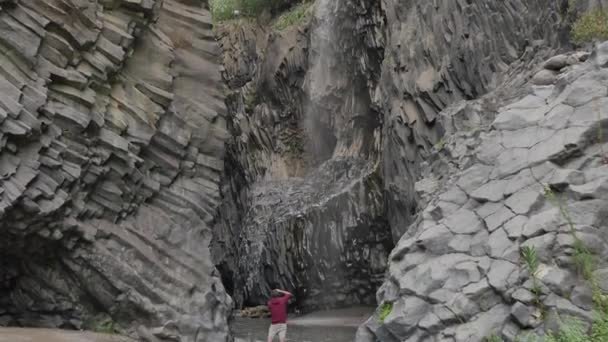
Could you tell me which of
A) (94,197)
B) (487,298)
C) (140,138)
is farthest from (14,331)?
(487,298)

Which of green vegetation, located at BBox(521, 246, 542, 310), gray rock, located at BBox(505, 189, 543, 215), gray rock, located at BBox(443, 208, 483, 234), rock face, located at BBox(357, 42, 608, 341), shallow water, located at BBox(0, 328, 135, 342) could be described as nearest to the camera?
green vegetation, located at BBox(521, 246, 542, 310)

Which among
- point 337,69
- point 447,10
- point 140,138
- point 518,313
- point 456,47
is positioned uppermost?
point 337,69

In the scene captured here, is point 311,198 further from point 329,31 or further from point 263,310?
point 329,31

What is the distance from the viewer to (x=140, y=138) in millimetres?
17547

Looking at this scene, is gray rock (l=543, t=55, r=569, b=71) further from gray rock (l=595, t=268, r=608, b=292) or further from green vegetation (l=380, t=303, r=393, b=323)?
green vegetation (l=380, t=303, r=393, b=323)

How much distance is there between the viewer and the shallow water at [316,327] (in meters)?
22.2

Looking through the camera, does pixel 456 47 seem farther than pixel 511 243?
Yes

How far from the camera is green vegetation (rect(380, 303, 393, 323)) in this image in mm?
11273

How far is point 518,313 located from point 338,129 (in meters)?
24.5

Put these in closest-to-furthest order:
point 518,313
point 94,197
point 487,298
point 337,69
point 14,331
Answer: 1. point 518,313
2. point 487,298
3. point 14,331
4. point 94,197
5. point 337,69

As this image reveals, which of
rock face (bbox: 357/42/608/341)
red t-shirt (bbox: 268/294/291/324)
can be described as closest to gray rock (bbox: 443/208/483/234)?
rock face (bbox: 357/42/608/341)

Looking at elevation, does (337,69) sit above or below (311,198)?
above

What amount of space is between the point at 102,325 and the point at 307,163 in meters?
21.2

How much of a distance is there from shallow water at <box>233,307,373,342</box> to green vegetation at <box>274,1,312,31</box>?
1631 centimetres
